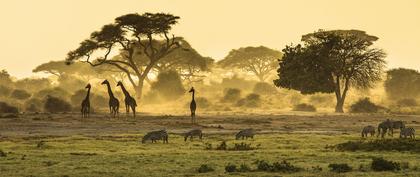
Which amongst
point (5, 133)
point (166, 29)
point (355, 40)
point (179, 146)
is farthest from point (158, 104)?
point (179, 146)

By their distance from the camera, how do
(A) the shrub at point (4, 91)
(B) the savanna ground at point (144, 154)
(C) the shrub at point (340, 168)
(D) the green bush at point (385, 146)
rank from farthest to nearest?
(A) the shrub at point (4, 91) < (D) the green bush at point (385, 146) < (B) the savanna ground at point (144, 154) < (C) the shrub at point (340, 168)

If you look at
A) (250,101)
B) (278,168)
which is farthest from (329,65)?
(278,168)

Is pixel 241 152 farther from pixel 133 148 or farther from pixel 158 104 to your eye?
pixel 158 104

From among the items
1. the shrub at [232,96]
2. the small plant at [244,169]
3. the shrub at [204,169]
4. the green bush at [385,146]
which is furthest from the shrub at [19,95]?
the small plant at [244,169]

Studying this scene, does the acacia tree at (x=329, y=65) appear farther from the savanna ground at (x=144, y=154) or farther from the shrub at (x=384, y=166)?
the shrub at (x=384, y=166)

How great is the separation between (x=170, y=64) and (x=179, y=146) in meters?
82.9

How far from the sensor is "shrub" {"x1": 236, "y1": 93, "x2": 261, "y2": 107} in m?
92.4

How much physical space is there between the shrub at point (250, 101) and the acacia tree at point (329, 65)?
1360cm

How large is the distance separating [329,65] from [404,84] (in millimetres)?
35890

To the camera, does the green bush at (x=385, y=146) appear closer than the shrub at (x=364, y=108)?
Yes

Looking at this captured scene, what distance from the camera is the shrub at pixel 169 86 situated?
106 metres

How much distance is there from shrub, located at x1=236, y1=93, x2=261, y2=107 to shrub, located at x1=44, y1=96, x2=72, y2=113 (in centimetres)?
2845

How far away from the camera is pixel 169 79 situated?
348 feet

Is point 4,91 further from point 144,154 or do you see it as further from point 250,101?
point 144,154
